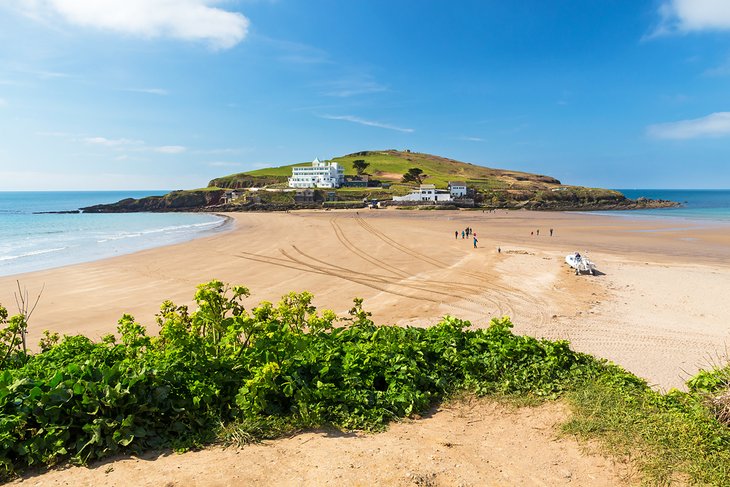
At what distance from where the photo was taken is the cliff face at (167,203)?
375 feet

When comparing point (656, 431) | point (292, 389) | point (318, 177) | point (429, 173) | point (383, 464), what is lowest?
point (383, 464)

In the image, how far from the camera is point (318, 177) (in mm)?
141625

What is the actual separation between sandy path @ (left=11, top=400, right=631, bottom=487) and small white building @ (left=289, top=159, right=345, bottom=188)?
135477mm

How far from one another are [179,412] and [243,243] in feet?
116

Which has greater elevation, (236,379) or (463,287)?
(236,379)

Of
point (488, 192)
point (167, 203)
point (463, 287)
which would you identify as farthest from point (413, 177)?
point (463, 287)

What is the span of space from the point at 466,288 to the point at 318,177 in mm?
125337

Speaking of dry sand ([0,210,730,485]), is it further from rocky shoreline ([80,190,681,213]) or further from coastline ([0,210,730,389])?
rocky shoreline ([80,190,681,213])

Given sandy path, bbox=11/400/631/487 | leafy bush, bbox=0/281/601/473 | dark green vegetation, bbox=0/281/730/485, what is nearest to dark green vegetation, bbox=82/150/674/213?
leafy bush, bbox=0/281/601/473

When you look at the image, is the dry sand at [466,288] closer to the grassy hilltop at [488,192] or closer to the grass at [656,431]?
the grass at [656,431]

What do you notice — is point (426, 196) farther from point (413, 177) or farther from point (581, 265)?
point (581, 265)

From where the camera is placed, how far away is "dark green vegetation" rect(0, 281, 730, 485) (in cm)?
462

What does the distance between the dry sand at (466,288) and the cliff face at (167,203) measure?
299 ft

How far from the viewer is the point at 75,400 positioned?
15.7ft
